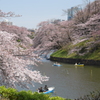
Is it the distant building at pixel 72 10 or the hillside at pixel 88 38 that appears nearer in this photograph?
Result: the hillside at pixel 88 38

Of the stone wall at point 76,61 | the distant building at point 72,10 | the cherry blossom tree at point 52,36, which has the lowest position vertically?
the stone wall at point 76,61

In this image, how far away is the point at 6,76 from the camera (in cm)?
985

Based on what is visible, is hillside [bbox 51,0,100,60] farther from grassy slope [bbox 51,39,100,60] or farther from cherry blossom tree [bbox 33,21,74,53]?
cherry blossom tree [bbox 33,21,74,53]

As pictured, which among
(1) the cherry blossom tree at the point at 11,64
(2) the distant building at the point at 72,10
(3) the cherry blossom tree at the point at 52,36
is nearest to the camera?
(1) the cherry blossom tree at the point at 11,64

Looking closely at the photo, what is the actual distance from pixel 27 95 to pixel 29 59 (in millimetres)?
4205

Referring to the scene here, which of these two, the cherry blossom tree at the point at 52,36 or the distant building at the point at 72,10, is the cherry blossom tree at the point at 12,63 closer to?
the cherry blossom tree at the point at 52,36

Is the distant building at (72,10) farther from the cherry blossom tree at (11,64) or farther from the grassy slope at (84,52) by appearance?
the cherry blossom tree at (11,64)

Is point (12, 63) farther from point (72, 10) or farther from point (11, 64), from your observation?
point (72, 10)

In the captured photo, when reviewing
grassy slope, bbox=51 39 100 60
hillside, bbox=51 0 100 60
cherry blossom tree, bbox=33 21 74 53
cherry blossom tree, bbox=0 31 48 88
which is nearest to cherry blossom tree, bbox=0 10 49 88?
cherry blossom tree, bbox=0 31 48 88

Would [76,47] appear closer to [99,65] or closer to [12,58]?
[99,65]

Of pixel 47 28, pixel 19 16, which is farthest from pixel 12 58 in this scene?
pixel 47 28

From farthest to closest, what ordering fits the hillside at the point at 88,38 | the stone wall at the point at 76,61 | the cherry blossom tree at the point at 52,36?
the cherry blossom tree at the point at 52,36 → the stone wall at the point at 76,61 → the hillside at the point at 88,38

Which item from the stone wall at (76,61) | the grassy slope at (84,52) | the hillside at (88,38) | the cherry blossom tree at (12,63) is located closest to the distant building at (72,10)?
the hillside at (88,38)

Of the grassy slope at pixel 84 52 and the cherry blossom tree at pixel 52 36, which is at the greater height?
the cherry blossom tree at pixel 52 36
